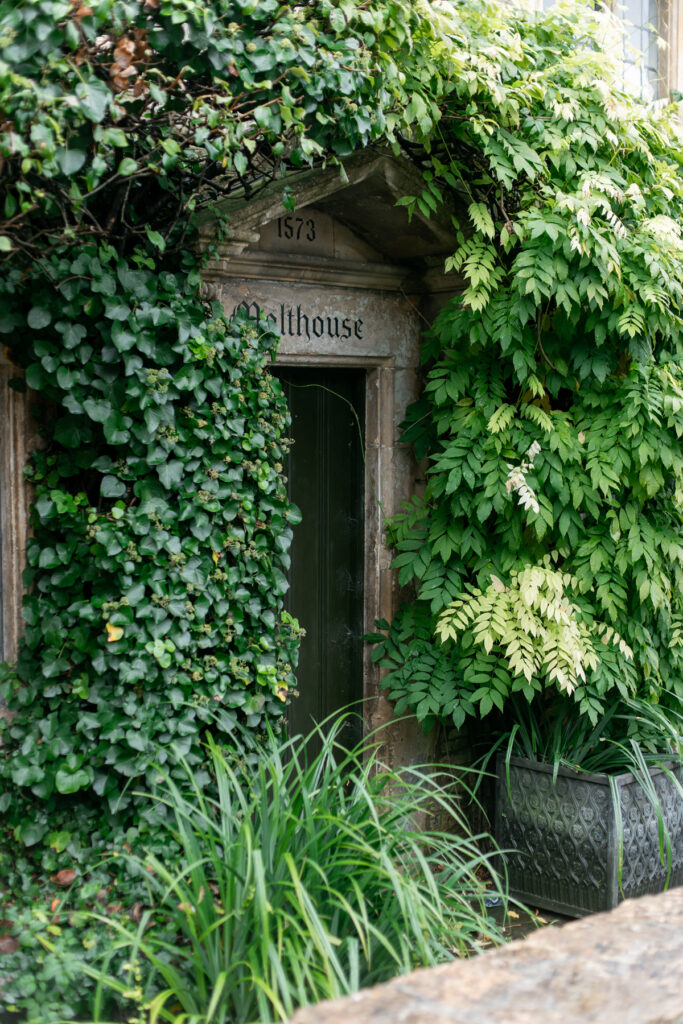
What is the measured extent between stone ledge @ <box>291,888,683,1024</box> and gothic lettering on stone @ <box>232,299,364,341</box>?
2792 mm

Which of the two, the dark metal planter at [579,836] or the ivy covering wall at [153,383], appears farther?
the dark metal planter at [579,836]

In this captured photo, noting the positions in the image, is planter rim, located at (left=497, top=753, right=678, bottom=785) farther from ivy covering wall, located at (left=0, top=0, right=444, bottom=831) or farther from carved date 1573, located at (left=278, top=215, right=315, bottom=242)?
carved date 1573, located at (left=278, top=215, right=315, bottom=242)

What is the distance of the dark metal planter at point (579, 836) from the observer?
4484 millimetres

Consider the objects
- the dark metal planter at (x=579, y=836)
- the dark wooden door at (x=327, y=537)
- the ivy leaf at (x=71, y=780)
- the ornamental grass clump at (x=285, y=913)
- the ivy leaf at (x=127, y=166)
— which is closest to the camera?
the ornamental grass clump at (x=285, y=913)

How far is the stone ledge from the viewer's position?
7.01 ft

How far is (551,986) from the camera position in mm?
2293

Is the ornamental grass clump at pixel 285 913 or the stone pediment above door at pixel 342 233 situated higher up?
the stone pediment above door at pixel 342 233

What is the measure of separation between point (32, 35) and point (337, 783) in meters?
2.35

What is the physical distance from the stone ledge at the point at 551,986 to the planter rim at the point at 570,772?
1893 millimetres

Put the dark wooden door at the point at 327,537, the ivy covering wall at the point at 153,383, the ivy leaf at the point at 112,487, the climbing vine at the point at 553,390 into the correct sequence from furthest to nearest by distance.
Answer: the dark wooden door at the point at 327,537, the climbing vine at the point at 553,390, the ivy leaf at the point at 112,487, the ivy covering wall at the point at 153,383

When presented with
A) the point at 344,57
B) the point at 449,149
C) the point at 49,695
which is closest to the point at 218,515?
the point at 49,695

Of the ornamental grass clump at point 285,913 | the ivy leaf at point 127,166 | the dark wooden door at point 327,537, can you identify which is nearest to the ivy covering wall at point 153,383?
the ivy leaf at point 127,166

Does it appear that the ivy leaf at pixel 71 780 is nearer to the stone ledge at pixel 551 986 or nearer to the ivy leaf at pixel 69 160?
the stone ledge at pixel 551 986

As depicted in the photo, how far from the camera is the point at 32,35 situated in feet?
9.57
